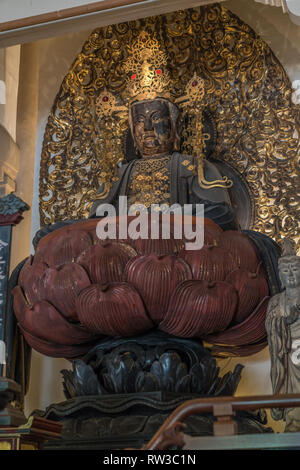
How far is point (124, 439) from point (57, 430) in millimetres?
670

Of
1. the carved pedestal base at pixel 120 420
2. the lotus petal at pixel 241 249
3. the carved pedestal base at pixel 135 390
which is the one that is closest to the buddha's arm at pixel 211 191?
the lotus petal at pixel 241 249

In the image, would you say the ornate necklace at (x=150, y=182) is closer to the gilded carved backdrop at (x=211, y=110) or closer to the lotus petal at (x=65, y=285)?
the gilded carved backdrop at (x=211, y=110)

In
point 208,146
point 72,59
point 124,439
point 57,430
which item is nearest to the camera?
point 57,430

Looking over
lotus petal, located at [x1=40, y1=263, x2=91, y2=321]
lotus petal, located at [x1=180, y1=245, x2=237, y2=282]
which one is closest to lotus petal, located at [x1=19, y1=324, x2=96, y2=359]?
lotus petal, located at [x1=40, y1=263, x2=91, y2=321]

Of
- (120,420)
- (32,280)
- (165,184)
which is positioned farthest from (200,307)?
(165,184)

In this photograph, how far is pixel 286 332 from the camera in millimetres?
3840

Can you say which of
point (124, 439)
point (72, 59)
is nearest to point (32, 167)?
point (72, 59)

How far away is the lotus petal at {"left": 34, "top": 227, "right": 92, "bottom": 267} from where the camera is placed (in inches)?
165

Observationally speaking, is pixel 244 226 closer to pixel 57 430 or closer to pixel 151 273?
pixel 151 273

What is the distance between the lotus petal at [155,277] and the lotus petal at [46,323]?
1.68 ft

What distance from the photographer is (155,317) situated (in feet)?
13.3

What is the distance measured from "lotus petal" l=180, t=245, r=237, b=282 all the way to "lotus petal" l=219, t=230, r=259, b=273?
0.20 feet

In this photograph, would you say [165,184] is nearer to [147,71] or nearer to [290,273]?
[147,71]

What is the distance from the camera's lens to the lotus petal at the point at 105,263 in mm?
4031
